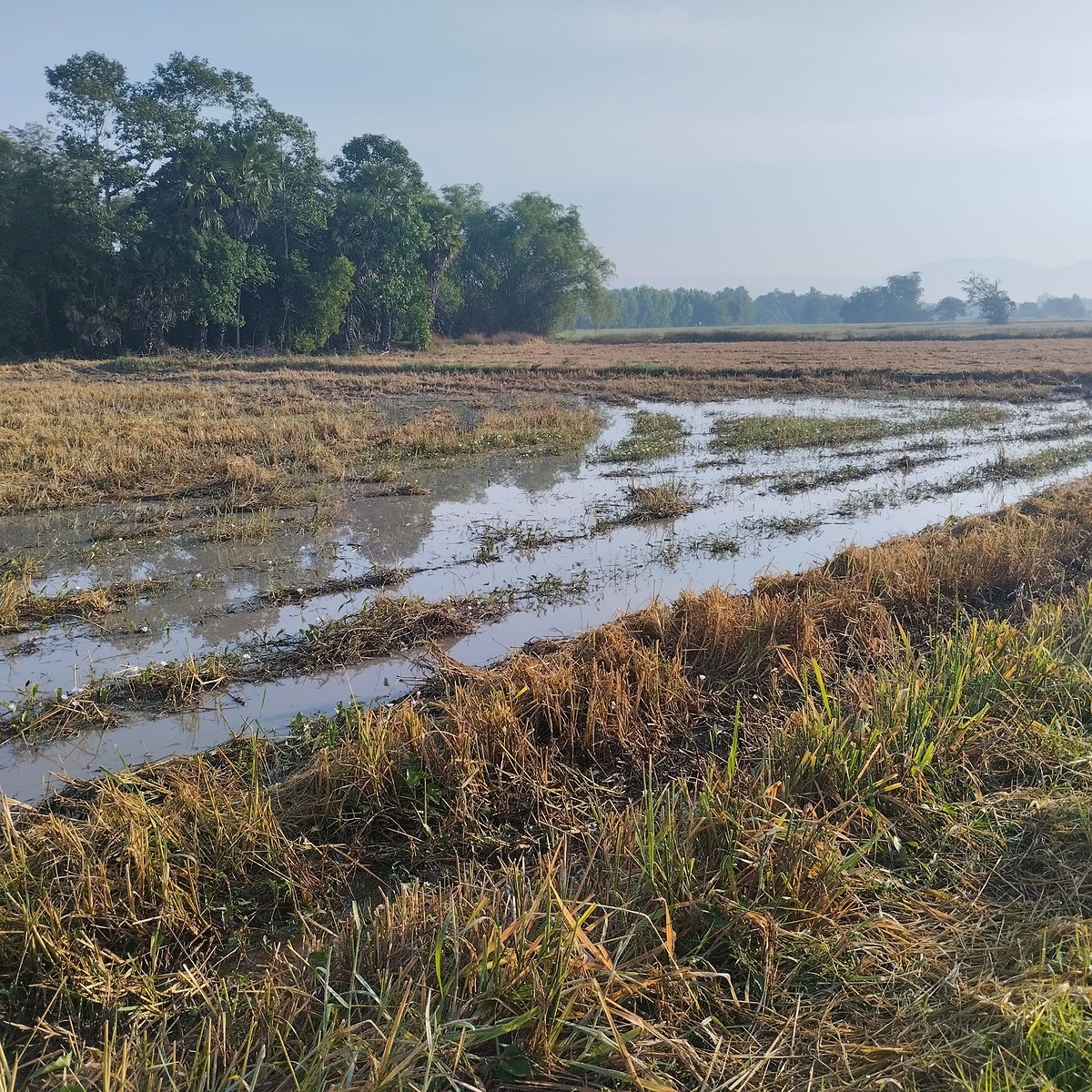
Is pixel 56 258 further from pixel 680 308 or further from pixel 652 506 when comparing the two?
pixel 680 308

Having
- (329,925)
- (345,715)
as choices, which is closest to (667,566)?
(345,715)

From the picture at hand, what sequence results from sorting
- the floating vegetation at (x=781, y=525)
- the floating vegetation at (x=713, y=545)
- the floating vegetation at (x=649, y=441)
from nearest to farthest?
1. the floating vegetation at (x=713, y=545)
2. the floating vegetation at (x=781, y=525)
3. the floating vegetation at (x=649, y=441)

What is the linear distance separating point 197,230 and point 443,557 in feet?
98.3

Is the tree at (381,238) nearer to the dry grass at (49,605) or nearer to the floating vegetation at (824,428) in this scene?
the floating vegetation at (824,428)

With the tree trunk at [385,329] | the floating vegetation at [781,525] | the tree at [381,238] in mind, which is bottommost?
the floating vegetation at [781,525]

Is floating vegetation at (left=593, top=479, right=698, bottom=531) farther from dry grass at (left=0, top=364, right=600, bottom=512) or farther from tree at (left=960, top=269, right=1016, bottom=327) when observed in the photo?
tree at (left=960, top=269, right=1016, bottom=327)

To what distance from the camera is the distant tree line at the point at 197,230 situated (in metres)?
32.2

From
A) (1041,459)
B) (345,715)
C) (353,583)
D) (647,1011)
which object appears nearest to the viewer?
(647,1011)

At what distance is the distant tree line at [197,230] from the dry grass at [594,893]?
33171 mm

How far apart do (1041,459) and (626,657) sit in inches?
424

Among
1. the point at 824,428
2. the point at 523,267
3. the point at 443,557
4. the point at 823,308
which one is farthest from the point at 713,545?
the point at 823,308

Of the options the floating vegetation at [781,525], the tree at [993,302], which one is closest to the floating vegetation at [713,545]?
the floating vegetation at [781,525]

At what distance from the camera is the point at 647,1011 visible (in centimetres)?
245

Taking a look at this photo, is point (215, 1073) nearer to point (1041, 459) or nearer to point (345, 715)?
point (345, 715)
